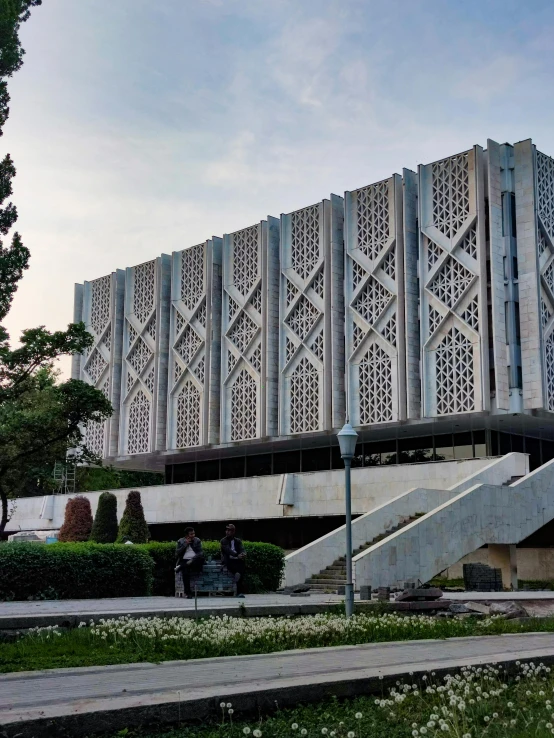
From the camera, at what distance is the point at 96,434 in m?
50.6

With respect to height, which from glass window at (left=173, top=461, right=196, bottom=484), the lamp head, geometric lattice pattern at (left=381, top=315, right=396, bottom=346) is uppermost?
geometric lattice pattern at (left=381, top=315, right=396, bottom=346)

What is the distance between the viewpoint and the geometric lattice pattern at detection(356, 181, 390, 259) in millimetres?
37594

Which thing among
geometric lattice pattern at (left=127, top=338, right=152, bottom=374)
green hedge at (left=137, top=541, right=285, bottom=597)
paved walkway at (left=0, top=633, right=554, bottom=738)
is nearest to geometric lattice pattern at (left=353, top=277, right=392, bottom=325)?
geometric lattice pattern at (left=127, top=338, right=152, bottom=374)

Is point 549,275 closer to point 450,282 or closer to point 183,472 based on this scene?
point 450,282

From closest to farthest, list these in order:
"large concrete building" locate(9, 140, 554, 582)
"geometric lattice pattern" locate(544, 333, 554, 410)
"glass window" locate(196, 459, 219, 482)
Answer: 1. "large concrete building" locate(9, 140, 554, 582)
2. "geometric lattice pattern" locate(544, 333, 554, 410)
3. "glass window" locate(196, 459, 219, 482)

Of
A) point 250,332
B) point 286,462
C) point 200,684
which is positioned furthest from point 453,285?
point 200,684

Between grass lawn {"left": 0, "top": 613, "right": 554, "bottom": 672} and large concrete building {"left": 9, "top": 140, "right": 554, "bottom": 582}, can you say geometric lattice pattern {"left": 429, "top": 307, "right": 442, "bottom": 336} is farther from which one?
grass lawn {"left": 0, "top": 613, "right": 554, "bottom": 672}

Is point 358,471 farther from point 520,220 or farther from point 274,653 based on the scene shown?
point 274,653

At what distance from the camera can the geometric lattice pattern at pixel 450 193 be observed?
35125 millimetres

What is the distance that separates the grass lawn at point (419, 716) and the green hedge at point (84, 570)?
Result: 11.5 m

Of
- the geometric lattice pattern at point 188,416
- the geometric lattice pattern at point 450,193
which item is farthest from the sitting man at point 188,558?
the geometric lattice pattern at point 188,416

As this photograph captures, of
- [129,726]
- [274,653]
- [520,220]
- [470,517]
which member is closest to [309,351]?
[520,220]

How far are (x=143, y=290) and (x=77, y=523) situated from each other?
16.0 meters

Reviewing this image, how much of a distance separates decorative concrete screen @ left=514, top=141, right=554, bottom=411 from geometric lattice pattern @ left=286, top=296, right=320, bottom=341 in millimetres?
9627
